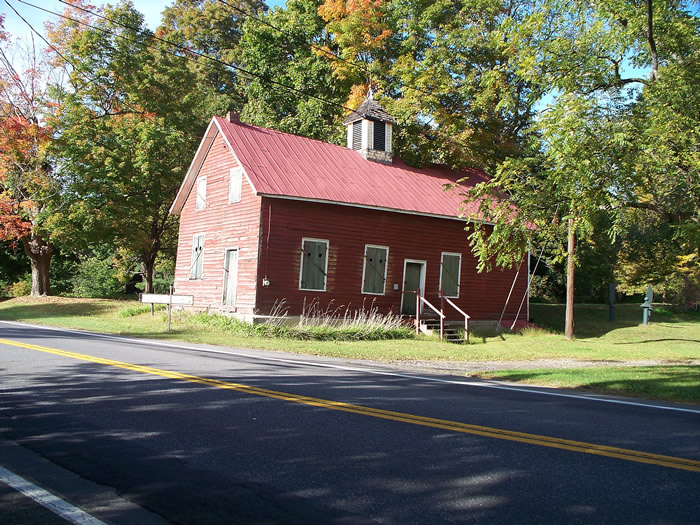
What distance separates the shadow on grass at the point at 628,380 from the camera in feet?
29.8

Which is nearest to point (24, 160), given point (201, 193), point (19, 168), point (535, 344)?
point (19, 168)

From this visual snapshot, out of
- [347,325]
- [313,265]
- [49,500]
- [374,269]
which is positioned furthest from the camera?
[374,269]

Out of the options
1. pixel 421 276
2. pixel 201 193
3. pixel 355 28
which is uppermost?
pixel 355 28

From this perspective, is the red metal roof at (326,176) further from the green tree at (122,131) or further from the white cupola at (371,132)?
the green tree at (122,131)

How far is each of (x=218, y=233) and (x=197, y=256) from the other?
193 centimetres

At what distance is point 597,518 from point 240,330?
1529 cm

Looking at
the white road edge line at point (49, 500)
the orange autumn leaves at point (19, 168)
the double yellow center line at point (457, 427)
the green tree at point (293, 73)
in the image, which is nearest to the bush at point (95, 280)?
the orange autumn leaves at point (19, 168)

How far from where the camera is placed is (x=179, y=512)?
11.7 feet

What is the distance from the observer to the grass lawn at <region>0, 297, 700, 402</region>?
10469 millimetres

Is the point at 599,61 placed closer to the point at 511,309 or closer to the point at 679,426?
the point at 679,426

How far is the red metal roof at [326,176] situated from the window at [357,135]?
2.45ft

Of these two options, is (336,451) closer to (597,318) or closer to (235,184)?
(235,184)

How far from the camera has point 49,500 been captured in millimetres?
3709

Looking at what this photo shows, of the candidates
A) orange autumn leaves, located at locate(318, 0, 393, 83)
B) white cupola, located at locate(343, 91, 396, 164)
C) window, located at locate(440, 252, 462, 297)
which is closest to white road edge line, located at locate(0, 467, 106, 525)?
window, located at locate(440, 252, 462, 297)
